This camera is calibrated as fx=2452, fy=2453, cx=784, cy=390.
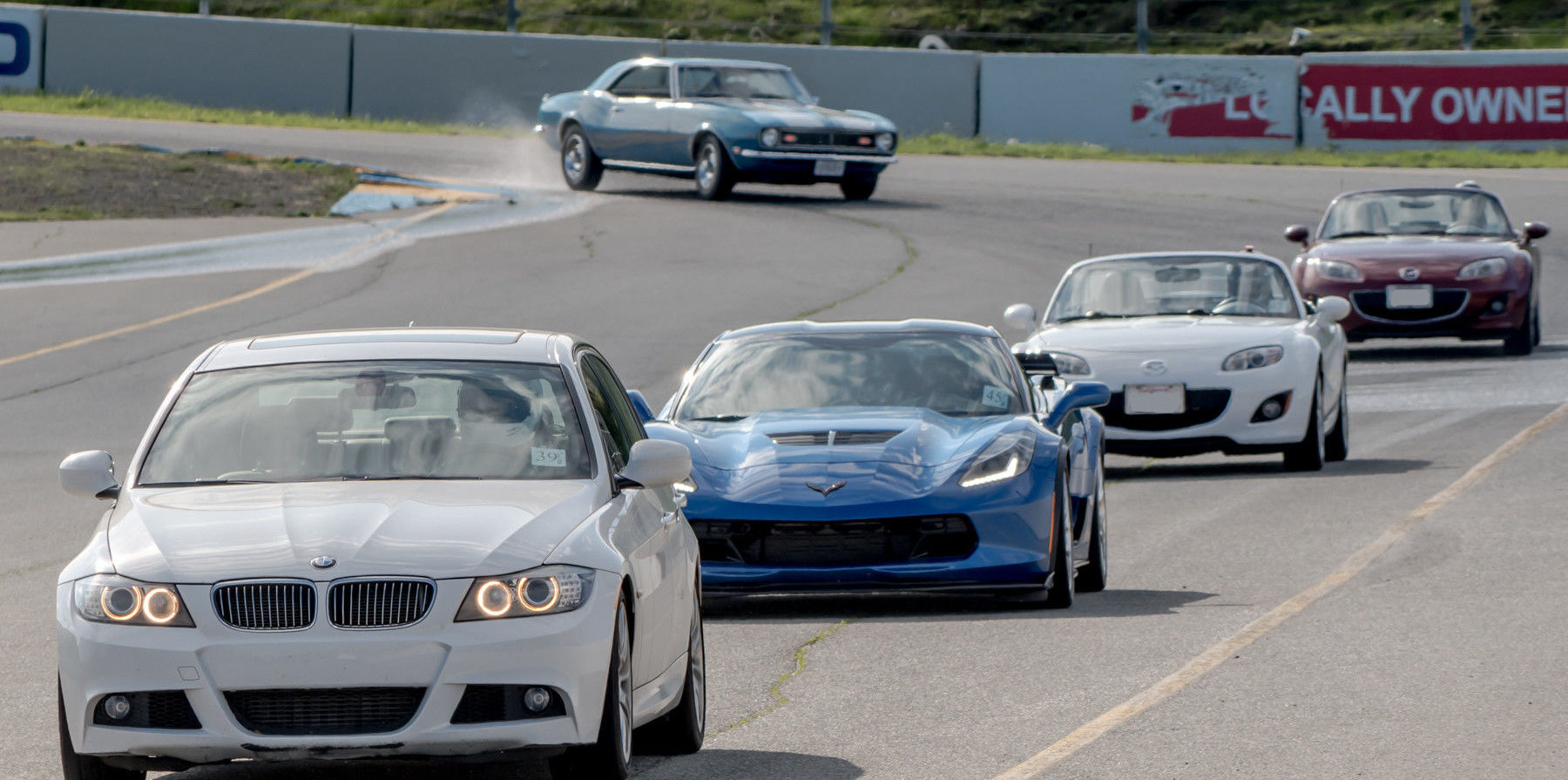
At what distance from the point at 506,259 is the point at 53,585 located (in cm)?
1446

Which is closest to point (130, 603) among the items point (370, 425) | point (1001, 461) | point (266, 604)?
point (266, 604)

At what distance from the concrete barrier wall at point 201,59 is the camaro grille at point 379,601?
3249 cm

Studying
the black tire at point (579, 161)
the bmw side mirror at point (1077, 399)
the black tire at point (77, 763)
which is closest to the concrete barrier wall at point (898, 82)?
the black tire at point (579, 161)

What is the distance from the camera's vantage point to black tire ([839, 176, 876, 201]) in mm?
29641

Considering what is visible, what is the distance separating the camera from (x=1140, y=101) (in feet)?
122

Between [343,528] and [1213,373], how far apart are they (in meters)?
9.48

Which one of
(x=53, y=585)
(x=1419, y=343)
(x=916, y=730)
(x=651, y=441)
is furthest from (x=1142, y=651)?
(x=1419, y=343)

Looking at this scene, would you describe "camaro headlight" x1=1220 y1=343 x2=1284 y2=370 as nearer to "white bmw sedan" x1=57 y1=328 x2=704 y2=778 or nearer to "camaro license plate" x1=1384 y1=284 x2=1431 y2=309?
"camaro license plate" x1=1384 y1=284 x2=1431 y2=309

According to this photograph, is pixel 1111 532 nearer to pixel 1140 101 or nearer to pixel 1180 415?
pixel 1180 415

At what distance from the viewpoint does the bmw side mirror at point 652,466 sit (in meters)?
6.68

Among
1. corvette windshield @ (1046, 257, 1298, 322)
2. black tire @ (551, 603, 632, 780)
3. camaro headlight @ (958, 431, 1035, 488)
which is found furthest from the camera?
corvette windshield @ (1046, 257, 1298, 322)

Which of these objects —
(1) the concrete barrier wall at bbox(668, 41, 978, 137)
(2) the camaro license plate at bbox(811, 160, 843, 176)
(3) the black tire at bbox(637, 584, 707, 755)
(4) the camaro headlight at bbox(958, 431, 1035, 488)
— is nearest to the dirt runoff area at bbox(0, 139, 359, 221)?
(2) the camaro license plate at bbox(811, 160, 843, 176)

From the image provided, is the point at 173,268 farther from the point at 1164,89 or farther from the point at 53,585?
the point at 1164,89

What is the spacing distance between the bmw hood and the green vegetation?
42134 mm
